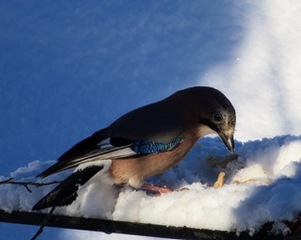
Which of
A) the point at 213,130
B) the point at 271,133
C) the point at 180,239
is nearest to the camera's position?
the point at 180,239

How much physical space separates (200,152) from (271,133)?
226cm

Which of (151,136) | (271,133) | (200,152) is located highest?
(151,136)

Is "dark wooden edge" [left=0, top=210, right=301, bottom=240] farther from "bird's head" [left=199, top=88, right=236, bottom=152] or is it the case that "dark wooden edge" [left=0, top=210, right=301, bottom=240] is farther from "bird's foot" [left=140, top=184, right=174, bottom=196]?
"bird's head" [left=199, top=88, right=236, bottom=152]

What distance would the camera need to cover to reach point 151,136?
1850mm

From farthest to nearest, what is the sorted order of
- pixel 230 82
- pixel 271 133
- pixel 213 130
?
1. pixel 230 82
2. pixel 271 133
3. pixel 213 130

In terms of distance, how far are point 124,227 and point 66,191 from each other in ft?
0.49

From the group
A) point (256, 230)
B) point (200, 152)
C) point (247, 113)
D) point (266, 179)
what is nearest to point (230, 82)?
point (247, 113)

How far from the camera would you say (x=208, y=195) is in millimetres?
1520

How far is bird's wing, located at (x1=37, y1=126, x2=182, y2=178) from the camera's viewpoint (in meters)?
1.70

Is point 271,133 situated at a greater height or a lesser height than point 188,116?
lesser

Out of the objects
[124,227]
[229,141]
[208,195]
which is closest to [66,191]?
[124,227]

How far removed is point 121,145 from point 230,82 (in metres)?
2.79

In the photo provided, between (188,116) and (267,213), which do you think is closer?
(267,213)

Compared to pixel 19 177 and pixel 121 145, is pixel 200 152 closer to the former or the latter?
pixel 121 145
